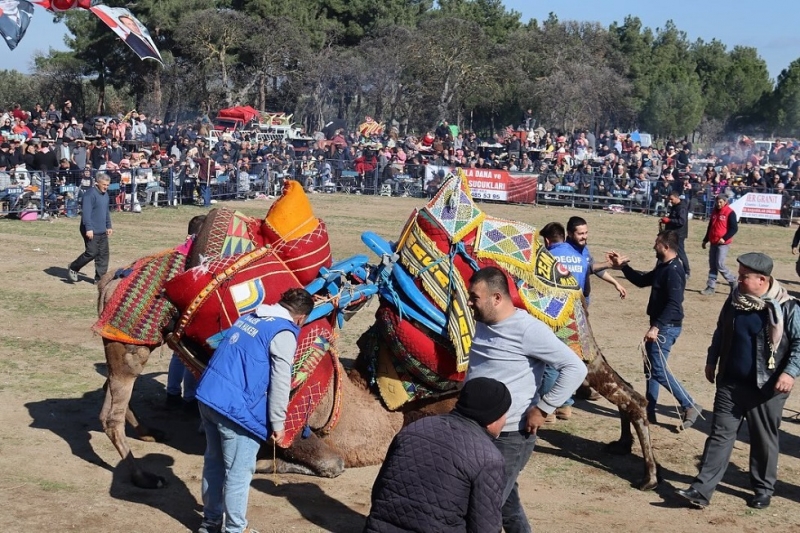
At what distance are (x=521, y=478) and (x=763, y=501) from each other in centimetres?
169

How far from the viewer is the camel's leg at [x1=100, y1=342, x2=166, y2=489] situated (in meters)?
6.73

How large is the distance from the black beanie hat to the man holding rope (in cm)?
462

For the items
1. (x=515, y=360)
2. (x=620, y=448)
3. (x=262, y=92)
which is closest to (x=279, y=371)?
(x=515, y=360)

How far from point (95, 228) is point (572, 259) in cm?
766

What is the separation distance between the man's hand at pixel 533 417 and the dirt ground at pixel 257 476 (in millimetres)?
1509

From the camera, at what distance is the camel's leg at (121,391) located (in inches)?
265

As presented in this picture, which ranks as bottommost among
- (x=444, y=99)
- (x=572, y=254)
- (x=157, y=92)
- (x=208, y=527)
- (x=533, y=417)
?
(x=208, y=527)

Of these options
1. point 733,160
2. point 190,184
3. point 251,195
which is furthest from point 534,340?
point 733,160

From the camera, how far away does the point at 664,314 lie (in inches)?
331

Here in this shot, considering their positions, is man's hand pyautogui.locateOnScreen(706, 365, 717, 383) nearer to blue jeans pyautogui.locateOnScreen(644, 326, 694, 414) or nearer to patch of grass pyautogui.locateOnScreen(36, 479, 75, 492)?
blue jeans pyautogui.locateOnScreen(644, 326, 694, 414)

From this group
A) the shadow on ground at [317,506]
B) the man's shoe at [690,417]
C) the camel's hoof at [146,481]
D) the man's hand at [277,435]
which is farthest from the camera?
the man's shoe at [690,417]

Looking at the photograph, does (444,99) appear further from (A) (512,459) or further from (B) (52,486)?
(A) (512,459)

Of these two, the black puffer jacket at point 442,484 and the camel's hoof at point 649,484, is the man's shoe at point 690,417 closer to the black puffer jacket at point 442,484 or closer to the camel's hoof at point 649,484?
the camel's hoof at point 649,484

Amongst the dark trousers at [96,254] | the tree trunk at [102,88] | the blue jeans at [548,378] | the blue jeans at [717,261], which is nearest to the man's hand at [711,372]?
the blue jeans at [548,378]
